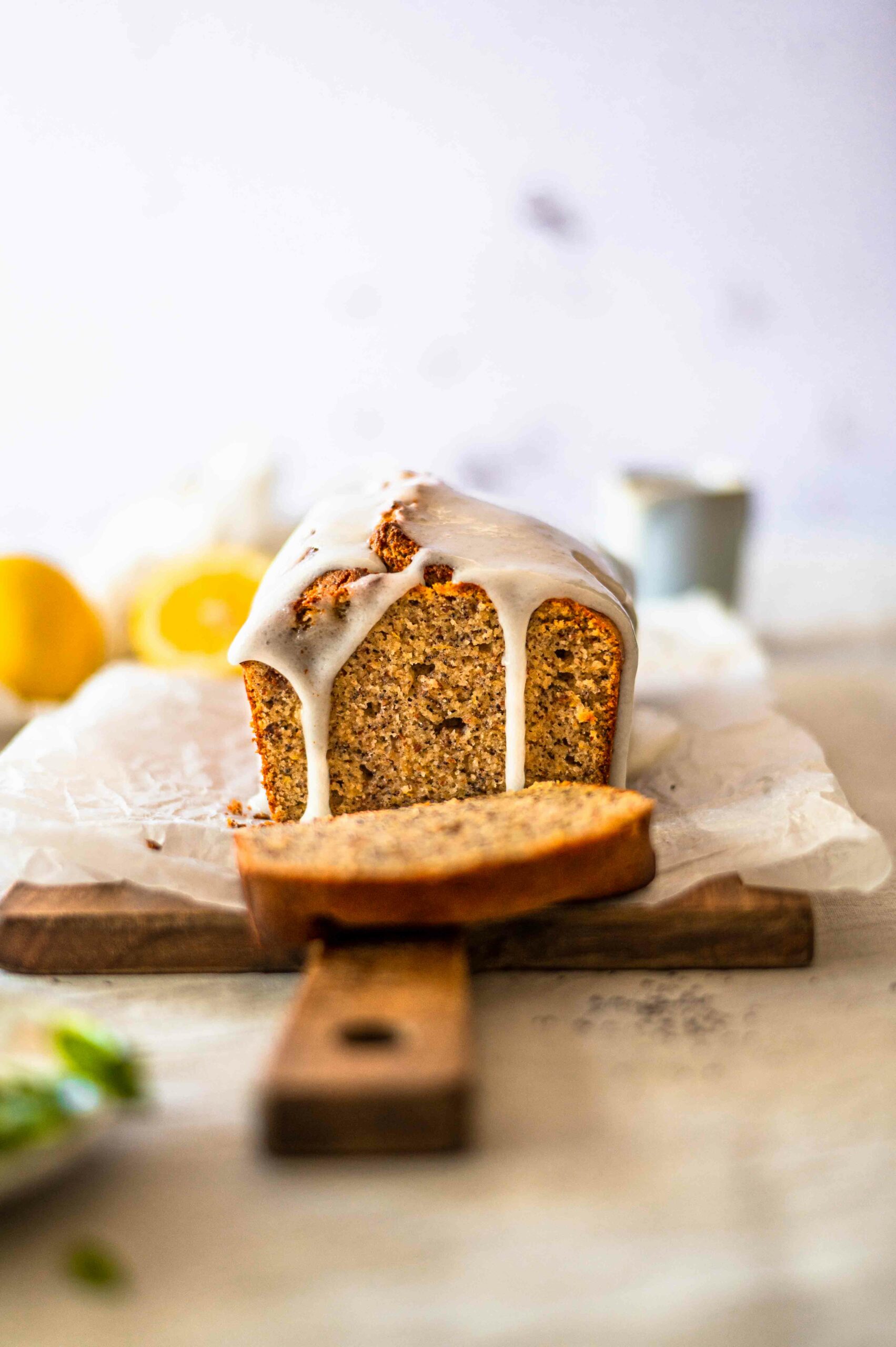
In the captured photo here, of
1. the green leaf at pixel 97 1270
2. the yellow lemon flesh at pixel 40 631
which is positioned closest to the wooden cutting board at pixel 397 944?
the green leaf at pixel 97 1270

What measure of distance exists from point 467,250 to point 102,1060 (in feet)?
13.5

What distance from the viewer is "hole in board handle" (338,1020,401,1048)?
1395 mm

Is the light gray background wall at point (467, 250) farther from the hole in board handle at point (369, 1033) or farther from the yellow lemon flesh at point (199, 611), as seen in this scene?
the hole in board handle at point (369, 1033)

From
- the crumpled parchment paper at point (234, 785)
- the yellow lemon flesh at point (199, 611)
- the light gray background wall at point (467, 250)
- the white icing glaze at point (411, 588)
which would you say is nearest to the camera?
the crumpled parchment paper at point (234, 785)

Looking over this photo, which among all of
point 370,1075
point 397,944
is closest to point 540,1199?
point 370,1075

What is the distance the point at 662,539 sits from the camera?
360 centimetres

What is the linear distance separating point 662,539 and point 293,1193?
262 centimetres

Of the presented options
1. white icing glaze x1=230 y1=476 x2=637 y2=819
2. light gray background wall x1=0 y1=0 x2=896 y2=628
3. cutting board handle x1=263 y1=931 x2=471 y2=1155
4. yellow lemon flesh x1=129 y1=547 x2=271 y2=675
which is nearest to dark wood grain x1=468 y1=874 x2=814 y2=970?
cutting board handle x1=263 y1=931 x2=471 y2=1155

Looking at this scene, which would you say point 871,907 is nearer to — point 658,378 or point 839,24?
point 658,378

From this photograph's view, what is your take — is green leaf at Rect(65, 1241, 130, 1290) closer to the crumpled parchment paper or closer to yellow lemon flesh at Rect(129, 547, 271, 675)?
the crumpled parchment paper

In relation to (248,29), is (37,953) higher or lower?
lower

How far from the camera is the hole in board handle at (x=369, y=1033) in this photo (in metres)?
1.39

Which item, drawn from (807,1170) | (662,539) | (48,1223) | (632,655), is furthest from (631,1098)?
(662,539)

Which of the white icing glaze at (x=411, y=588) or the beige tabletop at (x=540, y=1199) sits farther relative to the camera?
the white icing glaze at (x=411, y=588)
